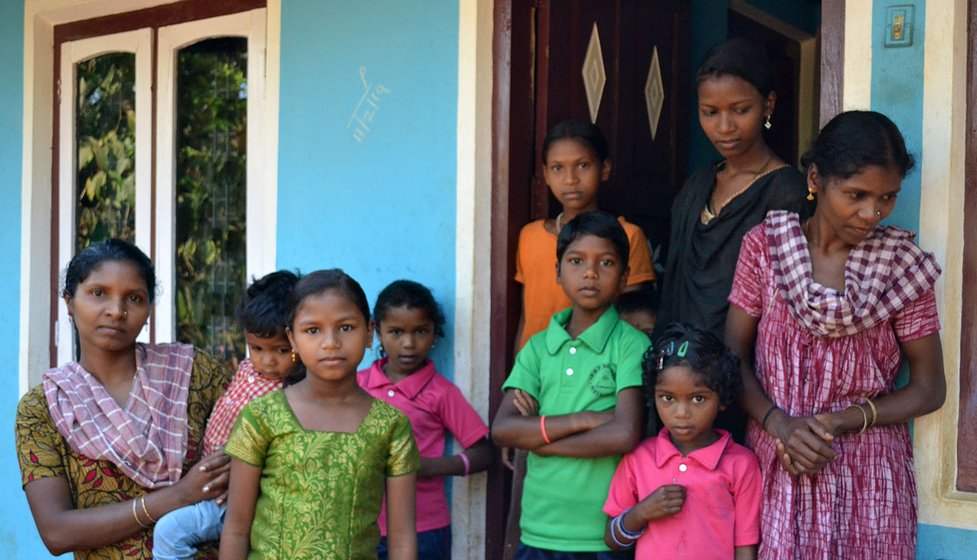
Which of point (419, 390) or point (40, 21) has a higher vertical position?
point (40, 21)

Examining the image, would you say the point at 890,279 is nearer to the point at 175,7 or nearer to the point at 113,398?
the point at 113,398

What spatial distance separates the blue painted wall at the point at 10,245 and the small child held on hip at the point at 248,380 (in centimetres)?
246

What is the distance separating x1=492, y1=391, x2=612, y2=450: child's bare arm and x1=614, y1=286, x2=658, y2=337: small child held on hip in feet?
1.83

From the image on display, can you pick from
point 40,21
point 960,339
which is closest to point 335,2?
point 40,21

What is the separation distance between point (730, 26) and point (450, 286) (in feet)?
7.96

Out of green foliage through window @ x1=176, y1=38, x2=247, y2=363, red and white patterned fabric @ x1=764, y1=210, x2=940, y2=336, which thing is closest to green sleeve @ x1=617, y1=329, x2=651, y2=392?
red and white patterned fabric @ x1=764, y1=210, x2=940, y2=336

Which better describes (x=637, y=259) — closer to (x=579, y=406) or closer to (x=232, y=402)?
(x=579, y=406)

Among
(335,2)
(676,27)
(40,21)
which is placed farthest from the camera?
(40,21)

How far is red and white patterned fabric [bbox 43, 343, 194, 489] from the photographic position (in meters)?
3.04

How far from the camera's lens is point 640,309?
3.69 metres

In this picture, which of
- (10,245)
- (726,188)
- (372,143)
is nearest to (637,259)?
(726,188)

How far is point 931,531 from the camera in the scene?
301 cm

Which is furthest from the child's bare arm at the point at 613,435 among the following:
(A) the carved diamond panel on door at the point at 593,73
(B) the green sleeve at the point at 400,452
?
(A) the carved diamond panel on door at the point at 593,73

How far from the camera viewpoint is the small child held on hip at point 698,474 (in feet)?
9.64
